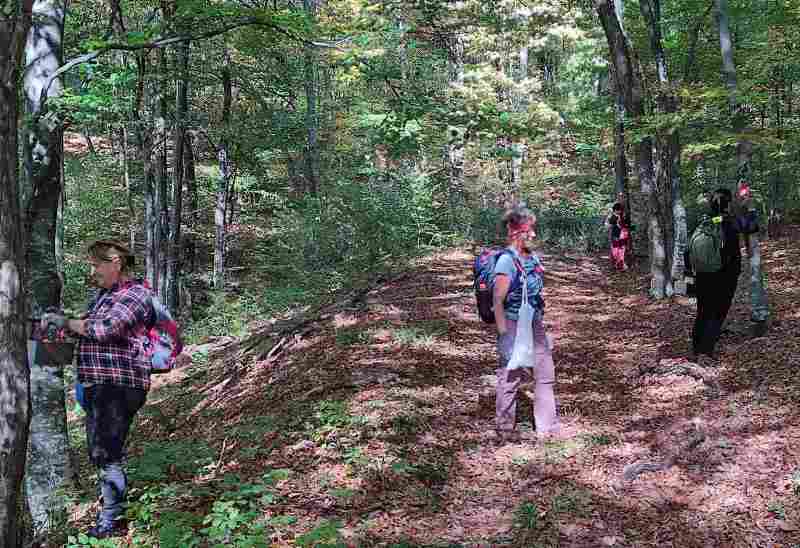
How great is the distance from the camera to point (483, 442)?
5.54 meters

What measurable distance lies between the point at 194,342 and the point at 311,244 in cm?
368

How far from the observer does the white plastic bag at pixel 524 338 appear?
17.0 feet

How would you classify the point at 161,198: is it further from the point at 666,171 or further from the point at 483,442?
the point at 483,442

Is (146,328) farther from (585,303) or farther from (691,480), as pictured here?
(585,303)

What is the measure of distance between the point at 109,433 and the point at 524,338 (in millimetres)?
3192

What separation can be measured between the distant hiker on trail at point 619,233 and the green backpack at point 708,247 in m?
7.65

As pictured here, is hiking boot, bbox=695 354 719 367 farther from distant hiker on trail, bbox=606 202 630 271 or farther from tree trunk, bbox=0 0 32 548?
distant hiker on trail, bbox=606 202 630 271

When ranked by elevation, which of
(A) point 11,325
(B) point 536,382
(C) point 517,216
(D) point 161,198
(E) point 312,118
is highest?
(E) point 312,118

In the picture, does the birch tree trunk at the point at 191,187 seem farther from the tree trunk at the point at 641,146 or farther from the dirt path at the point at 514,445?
the dirt path at the point at 514,445

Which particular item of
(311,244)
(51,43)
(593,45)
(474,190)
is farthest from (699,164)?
(51,43)

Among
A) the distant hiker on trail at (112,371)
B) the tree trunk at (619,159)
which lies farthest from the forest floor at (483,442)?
the tree trunk at (619,159)

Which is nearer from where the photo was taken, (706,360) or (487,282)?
(487,282)

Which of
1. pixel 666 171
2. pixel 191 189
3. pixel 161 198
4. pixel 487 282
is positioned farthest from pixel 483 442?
pixel 191 189

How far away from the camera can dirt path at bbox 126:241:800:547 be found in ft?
13.6
